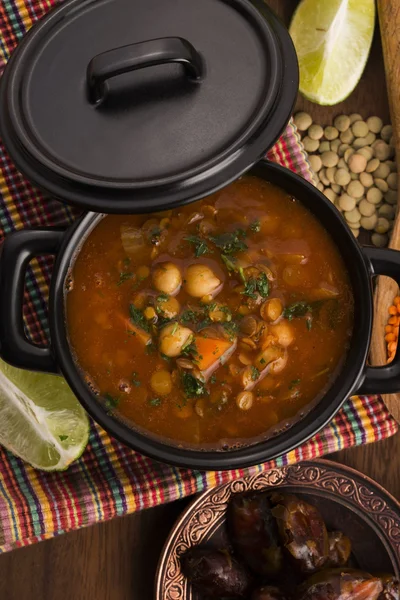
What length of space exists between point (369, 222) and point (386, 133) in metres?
0.42

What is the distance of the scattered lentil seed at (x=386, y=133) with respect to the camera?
327cm

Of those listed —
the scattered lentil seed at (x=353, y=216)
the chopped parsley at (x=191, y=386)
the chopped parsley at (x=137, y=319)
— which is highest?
the scattered lentil seed at (x=353, y=216)

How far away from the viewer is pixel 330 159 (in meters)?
3.25

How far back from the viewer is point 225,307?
2.33 metres

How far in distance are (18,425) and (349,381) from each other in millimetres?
1227

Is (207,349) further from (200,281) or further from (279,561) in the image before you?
(279,561)

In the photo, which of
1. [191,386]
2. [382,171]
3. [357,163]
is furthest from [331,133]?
[191,386]

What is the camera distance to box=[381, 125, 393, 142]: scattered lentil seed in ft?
10.7

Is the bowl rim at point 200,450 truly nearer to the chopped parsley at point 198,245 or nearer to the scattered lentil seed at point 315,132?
the chopped parsley at point 198,245

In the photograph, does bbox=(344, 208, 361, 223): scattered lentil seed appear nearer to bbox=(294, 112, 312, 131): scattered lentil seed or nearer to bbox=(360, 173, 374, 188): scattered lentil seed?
bbox=(360, 173, 374, 188): scattered lentil seed

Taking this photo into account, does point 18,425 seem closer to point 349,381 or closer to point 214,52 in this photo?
point 349,381

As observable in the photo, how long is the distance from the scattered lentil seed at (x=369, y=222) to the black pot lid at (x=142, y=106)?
132cm

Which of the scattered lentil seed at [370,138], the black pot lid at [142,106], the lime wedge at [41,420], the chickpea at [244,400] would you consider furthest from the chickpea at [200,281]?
the scattered lentil seed at [370,138]

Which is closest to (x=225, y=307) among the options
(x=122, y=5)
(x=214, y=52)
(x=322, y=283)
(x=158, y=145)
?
(x=322, y=283)
